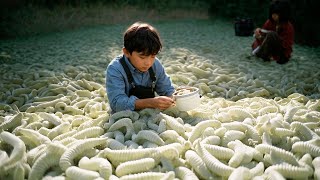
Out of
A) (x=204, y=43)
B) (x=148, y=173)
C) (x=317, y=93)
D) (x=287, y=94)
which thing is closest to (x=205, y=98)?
(x=287, y=94)

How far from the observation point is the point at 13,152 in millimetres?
2631

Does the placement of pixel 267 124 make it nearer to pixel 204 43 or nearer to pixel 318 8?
pixel 204 43

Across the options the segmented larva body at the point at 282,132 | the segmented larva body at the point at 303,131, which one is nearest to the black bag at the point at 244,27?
the segmented larva body at the point at 303,131

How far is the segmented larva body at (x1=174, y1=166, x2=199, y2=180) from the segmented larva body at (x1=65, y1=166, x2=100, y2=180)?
58cm

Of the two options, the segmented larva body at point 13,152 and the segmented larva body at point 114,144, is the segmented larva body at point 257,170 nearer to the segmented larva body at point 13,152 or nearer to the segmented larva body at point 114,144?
the segmented larva body at point 114,144

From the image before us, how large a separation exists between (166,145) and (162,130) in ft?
1.14

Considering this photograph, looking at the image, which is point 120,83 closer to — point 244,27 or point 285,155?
point 285,155

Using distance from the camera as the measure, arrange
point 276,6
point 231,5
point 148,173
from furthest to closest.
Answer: point 231,5
point 276,6
point 148,173

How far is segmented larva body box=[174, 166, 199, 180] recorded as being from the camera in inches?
96.6

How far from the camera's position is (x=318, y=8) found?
10133mm

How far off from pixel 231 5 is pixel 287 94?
1062 cm

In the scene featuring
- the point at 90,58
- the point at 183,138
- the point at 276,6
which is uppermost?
the point at 276,6

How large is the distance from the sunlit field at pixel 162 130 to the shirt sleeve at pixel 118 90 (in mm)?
134

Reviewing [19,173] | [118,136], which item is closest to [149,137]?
[118,136]
